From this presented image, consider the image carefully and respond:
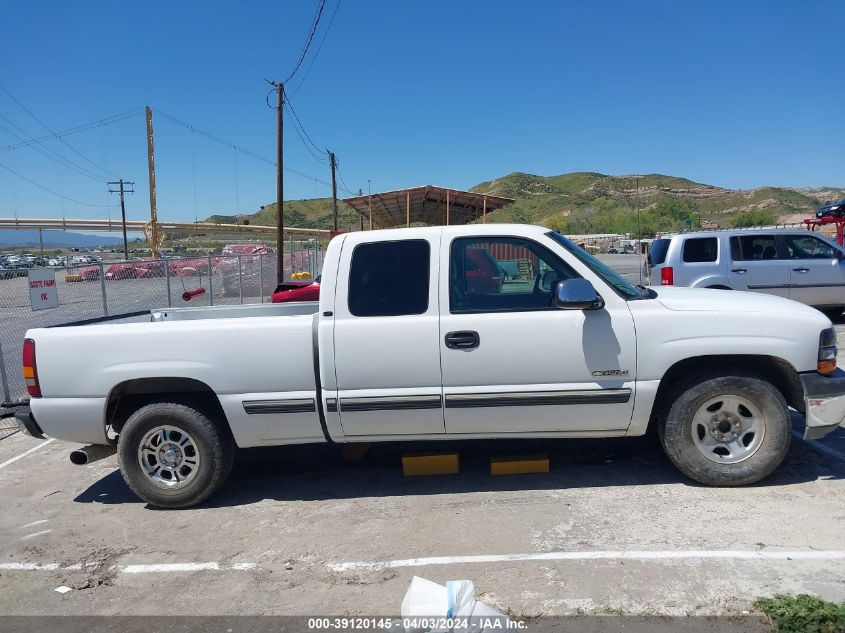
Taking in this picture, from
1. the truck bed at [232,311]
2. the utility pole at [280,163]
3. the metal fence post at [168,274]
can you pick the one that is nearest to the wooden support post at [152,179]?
the utility pole at [280,163]

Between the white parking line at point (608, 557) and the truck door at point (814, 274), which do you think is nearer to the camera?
the white parking line at point (608, 557)

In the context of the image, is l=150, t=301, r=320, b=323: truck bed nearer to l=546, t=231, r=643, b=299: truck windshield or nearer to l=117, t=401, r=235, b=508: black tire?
l=117, t=401, r=235, b=508: black tire

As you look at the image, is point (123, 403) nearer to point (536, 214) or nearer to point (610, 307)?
point (610, 307)

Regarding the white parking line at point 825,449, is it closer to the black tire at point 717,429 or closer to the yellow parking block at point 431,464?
the black tire at point 717,429

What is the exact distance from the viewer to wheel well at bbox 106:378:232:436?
4.76m

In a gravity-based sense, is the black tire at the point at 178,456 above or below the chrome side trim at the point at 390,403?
below

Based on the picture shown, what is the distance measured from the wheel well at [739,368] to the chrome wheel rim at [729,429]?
233 mm

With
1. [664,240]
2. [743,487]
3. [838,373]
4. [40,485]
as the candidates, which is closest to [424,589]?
[743,487]

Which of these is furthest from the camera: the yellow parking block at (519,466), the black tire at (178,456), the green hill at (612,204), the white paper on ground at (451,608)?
the green hill at (612,204)

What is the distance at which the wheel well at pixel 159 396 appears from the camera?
15.6 ft

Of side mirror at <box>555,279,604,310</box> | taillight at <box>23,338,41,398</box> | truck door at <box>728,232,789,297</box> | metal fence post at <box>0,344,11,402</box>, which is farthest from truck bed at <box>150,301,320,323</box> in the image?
truck door at <box>728,232,789,297</box>

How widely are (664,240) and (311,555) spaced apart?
974 centimetres

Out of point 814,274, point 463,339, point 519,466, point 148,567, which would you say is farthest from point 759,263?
point 148,567

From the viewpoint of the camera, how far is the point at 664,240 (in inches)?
467
